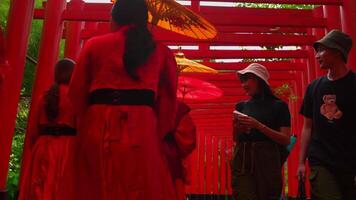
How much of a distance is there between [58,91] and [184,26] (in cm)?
149

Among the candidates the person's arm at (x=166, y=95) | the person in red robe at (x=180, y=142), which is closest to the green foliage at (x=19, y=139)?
the person in red robe at (x=180, y=142)

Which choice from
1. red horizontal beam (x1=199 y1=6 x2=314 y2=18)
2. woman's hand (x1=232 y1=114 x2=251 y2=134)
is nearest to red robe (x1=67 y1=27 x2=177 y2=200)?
woman's hand (x1=232 y1=114 x2=251 y2=134)

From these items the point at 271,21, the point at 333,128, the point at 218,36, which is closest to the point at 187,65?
the point at 218,36

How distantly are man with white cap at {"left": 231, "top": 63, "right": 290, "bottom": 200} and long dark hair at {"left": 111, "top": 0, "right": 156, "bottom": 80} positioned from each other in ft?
4.66

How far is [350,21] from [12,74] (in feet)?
13.8

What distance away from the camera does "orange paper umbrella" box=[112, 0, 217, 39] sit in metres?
4.32

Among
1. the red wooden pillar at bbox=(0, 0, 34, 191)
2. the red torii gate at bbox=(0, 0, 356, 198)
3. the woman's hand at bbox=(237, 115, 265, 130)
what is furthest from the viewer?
the red torii gate at bbox=(0, 0, 356, 198)

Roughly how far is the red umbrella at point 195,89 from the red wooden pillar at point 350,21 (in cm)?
303

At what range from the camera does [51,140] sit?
4078 millimetres

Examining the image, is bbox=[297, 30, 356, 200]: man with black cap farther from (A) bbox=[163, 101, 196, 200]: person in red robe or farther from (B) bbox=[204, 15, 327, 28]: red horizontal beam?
(B) bbox=[204, 15, 327, 28]: red horizontal beam

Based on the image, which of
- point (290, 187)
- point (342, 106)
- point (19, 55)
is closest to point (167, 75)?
point (342, 106)

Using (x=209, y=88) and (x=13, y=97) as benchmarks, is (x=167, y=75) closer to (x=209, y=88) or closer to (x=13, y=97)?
(x=13, y=97)

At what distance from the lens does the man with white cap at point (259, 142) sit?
3.89m

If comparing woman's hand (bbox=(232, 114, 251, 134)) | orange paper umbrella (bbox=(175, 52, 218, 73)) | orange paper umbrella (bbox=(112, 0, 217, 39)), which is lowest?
woman's hand (bbox=(232, 114, 251, 134))
